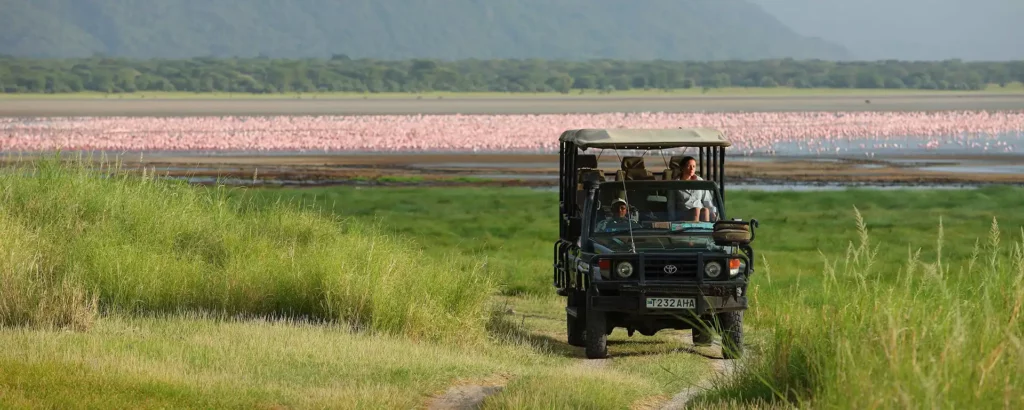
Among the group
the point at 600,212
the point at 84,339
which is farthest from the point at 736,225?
the point at 84,339

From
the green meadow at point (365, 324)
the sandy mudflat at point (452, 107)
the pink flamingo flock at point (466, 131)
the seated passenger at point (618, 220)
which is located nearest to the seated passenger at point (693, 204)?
the seated passenger at point (618, 220)

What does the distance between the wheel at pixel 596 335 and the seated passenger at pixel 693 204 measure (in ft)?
4.63

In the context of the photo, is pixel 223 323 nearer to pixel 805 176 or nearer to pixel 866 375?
pixel 866 375

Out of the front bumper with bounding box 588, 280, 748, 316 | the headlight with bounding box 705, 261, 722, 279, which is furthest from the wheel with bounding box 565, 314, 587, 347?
the headlight with bounding box 705, 261, 722, 279

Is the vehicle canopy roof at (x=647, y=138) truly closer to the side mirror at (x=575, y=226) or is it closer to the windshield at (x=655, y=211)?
the windshield at (x=655, y=211)

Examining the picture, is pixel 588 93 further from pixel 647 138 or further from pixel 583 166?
pixel 647 138

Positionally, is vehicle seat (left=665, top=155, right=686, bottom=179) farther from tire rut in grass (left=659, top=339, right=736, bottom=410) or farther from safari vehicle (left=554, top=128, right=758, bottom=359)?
tire rut in grass (left=659, top=339, right=736, bottom=410)

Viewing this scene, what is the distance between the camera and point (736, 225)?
15.2 m

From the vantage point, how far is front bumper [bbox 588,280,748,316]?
15336 millimetres

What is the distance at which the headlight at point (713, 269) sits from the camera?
50.5ft

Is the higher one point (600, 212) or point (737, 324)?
point (600, 212)

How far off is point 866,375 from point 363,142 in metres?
65.1

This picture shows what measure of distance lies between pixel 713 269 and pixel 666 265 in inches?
18.9

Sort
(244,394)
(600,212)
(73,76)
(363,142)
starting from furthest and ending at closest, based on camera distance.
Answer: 1. (73,76)
2. (363,142)
3. (600,212)
4. (244,394)
